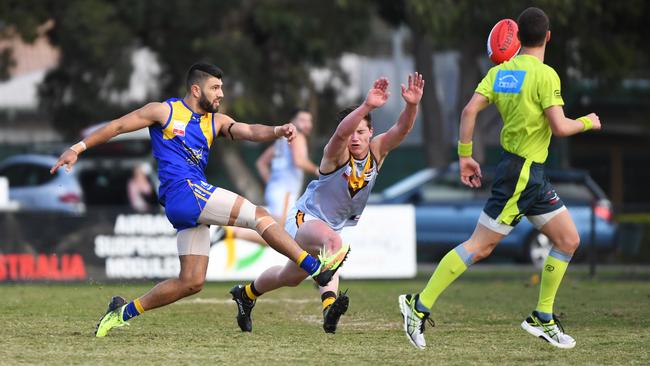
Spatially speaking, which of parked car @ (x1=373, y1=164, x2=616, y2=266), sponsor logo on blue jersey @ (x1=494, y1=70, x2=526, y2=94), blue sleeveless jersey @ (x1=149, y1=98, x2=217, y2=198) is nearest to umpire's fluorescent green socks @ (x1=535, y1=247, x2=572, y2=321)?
sponsor logo on blue jersey @ (x1=494, y1=70, x2=526, y2=94)

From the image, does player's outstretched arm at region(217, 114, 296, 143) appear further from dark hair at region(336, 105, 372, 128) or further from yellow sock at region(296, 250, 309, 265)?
yellow sock at region(296, 250, 309, 265)

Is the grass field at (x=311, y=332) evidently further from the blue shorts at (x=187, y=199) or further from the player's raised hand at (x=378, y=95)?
the player's raised hand at (x=378, y=95)

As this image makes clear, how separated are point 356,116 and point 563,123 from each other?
140cm

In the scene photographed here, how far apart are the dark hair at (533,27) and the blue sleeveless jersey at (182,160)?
2331 millimetres

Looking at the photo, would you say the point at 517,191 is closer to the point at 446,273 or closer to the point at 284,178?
the point at 446,273

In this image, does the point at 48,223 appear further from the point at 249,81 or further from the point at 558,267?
the point at 558,267

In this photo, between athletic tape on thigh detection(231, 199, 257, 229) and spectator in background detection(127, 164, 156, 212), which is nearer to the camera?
athletic tape on thigh detection(231, 199, 257, 229)

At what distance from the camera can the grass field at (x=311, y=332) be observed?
7.97 metres

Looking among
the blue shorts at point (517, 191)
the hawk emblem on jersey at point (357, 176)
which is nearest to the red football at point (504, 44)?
the blue shorts at point (517, 191)

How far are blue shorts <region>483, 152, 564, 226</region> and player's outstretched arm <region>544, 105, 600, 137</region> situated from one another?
1.00ft

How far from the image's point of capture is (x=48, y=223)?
16.9m

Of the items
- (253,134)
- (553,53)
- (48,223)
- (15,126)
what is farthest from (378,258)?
(15,126)

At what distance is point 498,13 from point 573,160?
1113 centimetres

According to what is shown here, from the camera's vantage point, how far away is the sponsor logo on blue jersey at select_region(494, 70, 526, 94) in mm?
8492
